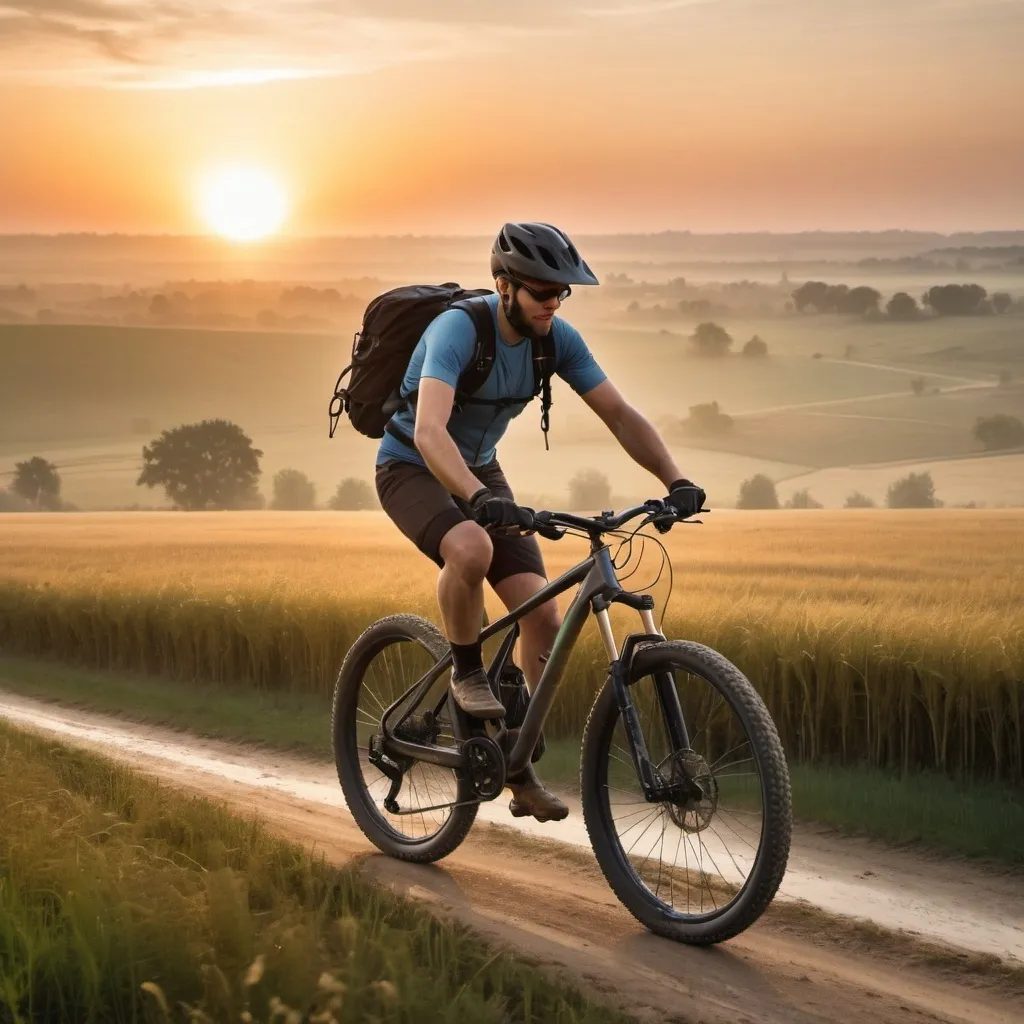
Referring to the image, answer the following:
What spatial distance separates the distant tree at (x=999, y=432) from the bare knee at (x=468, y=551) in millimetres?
72498

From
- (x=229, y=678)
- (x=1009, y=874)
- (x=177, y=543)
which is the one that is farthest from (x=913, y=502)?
(x=1009, y=874)

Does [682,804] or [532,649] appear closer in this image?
[682,804]

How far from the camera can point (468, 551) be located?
5652 mm

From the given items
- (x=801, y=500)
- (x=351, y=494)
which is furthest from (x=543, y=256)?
(x=351, y=494)

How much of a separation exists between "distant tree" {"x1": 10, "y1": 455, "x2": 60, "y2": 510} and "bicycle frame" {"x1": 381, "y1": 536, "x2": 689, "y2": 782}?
8281cm

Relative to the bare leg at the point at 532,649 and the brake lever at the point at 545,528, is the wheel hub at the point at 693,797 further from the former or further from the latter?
the brake lever at the point at 545,528

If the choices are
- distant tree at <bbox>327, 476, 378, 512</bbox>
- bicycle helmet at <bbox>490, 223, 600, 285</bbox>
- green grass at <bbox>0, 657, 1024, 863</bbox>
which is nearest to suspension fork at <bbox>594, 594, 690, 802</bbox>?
bicycle helmet at <bbox>490, 223, 600, 285</bbox>

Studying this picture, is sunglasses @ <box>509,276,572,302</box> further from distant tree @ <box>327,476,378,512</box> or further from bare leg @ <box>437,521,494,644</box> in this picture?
distant tree @ <box>327,476,378,512</box>

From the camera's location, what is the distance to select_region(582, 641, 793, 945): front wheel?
16.3ft

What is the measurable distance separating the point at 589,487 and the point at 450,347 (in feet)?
222

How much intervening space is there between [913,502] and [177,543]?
145 ft

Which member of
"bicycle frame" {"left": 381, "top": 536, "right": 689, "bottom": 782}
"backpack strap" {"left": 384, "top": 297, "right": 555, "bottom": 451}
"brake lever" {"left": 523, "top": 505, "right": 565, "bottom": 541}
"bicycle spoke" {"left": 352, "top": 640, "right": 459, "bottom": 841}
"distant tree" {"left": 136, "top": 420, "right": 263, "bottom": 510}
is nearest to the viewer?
"brake lever" {"left": 523, "top": 505, "right": 565, "bottom": 541}

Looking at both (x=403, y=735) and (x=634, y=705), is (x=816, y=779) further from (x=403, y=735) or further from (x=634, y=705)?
(x=634, y=705)

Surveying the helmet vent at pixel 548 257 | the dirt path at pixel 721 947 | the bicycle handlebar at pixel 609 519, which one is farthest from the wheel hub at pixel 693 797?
the helmet vent at pixel 548 257
